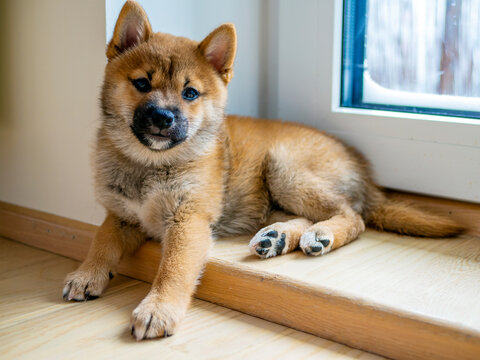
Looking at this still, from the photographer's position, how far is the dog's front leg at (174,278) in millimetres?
1325

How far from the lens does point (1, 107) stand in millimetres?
2049

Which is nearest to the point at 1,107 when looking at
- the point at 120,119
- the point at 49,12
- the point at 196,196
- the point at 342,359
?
the point at 49,12

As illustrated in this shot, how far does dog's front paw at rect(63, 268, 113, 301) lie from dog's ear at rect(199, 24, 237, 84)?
26.0 inches

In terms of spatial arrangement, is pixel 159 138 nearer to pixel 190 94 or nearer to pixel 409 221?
pixel 190 94

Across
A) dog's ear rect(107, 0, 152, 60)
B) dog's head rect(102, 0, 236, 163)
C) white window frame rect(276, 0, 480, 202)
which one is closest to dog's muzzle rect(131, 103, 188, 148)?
dog's head rect(102, 0, 236, 163)

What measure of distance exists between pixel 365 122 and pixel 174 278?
84 cm

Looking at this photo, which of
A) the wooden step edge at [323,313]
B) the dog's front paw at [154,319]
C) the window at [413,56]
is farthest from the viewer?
the window at [413,56]

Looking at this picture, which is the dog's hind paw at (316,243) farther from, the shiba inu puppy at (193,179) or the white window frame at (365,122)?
the white window frame at (365,122)

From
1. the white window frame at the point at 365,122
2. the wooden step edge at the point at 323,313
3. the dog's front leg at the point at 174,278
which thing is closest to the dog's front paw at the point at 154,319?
the dog's front leg at the point at 174,278

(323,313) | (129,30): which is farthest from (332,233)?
(129,30)

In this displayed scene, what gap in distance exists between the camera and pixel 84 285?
1.53 meters

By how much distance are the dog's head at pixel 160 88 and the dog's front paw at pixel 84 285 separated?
0.34 metres

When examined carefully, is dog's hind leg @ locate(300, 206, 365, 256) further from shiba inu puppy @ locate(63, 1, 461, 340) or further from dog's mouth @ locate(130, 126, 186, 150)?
dog's mouth @ locate(130, 126, 186, 150)

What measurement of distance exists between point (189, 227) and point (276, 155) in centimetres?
41
